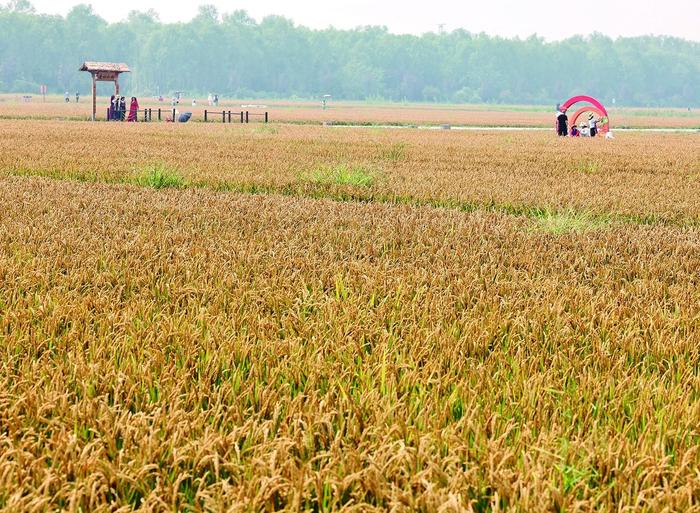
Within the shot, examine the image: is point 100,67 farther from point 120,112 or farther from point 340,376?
point 340,376

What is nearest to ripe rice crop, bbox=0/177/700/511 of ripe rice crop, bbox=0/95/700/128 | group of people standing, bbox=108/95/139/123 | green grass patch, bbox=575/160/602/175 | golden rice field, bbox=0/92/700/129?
green grass patch, bbox=575/160/602/175

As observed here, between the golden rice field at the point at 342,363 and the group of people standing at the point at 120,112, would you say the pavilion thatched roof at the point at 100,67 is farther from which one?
the golden rice field at the point at 342,363

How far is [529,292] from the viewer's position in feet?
16.9

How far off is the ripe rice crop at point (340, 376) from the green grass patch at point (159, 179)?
531 cm

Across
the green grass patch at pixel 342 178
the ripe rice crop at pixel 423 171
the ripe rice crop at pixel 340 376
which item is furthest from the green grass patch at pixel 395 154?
the ripe rice crop at pixel 340 376

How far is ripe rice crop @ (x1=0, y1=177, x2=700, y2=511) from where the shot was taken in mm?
2326

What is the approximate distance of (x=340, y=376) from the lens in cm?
330

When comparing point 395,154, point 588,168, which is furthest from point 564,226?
point 395,154

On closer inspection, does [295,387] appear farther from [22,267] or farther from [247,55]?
[247,55]

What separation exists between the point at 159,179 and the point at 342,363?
9146 mm

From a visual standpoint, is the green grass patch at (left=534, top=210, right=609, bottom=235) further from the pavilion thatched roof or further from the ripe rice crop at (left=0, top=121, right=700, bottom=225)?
the pavilion thatched roof

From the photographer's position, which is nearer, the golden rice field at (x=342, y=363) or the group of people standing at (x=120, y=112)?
the golden rice field at (x=342, y=363)

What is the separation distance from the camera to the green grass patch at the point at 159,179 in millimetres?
11938

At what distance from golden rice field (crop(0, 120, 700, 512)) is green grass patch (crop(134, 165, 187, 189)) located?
352cm
